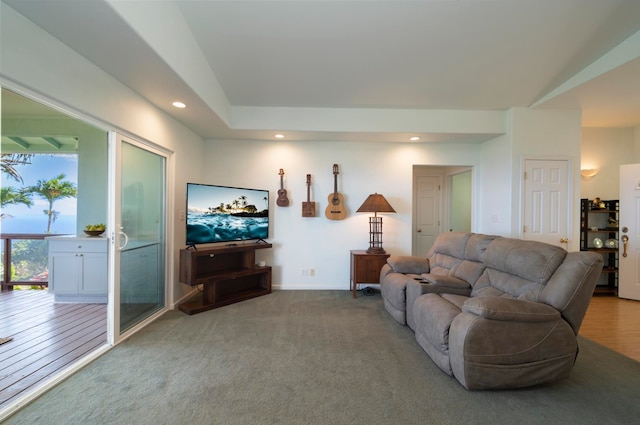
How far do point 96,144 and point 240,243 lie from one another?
7.48 feet

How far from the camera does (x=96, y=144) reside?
11.3 feet

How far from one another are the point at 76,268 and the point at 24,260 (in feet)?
4.65

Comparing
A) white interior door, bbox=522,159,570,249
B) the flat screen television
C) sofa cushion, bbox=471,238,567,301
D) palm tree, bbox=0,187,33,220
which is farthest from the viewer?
palm tree, bbox=0,187,33,220

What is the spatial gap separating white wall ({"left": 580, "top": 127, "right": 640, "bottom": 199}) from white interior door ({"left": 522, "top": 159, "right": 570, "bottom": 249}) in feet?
4.08

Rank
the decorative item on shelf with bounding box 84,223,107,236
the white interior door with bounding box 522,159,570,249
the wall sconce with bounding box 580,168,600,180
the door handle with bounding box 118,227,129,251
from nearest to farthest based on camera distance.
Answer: the door handle with bounding box 118,227,129,251 < the decorative item on shelf with bounding box 84,223,107,236 < the white interior door with bounding box 522,159,570,249 < the wall sconce with bounding box 580,168,600,180

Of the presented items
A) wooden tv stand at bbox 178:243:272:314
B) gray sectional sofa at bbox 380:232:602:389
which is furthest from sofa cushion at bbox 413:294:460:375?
wooden tv stand at bbox 178:243:272:314

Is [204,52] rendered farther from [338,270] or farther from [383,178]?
[338,270]

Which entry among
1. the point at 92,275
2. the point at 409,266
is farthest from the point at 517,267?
the point at 92,275

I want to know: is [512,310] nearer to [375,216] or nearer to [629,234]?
[375,216]

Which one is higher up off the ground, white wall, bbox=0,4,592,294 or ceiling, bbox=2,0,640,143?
ceiling, bbox=2,0,640,143

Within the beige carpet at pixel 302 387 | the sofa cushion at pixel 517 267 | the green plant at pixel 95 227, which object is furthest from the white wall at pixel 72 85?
the sofa cushion at pixel 517 267

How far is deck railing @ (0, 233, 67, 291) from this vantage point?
12.2 feet

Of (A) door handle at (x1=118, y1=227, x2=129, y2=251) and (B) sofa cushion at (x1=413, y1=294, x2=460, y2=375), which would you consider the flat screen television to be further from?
(B) sofa cushion at (x1=413, y1=294, x2=460, y2=375)

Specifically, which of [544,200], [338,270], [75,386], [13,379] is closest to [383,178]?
[338,270]
